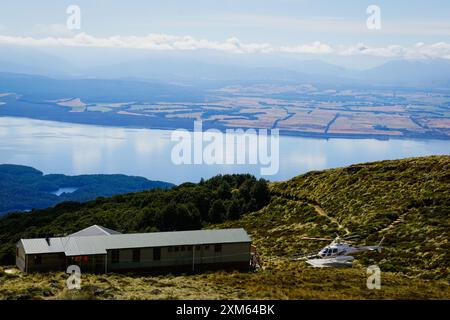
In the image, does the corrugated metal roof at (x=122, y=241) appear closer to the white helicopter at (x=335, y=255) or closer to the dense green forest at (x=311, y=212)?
the dense green forest at (x=311, y=212)

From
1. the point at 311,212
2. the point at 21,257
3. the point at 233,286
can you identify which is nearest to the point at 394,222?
the point at 311,212

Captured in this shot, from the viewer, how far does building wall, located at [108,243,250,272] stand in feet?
112

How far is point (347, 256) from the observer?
1494 inches

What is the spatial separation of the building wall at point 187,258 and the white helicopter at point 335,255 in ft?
14.6

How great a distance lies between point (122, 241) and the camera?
3491 cm

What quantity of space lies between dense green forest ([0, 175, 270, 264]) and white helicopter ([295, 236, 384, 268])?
67.9ft

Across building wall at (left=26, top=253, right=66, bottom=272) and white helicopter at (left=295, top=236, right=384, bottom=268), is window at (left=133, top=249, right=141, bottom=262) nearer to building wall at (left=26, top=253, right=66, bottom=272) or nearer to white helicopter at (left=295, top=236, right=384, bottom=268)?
building wall at (left=26, top=253, right=66, bottom=272)

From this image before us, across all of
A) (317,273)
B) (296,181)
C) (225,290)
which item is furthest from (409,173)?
(225,290)

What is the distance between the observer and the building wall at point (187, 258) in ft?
112

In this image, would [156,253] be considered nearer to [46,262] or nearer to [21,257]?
[46,262]

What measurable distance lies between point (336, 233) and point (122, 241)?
1791 cm

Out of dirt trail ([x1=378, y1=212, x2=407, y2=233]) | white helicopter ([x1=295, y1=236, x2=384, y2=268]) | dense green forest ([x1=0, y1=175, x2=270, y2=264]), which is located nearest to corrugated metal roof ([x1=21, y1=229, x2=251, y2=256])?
white helicopter ([x1=295, y1=236, x2=384, y2=268])
